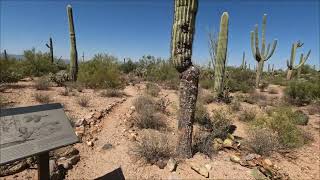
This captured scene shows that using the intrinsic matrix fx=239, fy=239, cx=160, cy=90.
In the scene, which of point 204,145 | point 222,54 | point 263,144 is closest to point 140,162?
point 204,145

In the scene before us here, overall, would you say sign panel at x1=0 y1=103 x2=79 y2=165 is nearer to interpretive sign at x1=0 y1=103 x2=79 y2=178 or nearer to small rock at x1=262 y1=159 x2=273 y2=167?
interpretive sign at x1=0 y1=103 x2=79 y2=178

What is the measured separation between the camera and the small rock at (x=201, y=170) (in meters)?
3.73

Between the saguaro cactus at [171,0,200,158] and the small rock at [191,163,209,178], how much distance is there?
48 centimetres

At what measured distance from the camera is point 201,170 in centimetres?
376

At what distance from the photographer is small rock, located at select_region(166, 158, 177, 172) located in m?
3.77

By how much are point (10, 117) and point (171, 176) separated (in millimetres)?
2324

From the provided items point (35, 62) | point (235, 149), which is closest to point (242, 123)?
point (235, 149)

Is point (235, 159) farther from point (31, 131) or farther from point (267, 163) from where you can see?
point (31, 131)

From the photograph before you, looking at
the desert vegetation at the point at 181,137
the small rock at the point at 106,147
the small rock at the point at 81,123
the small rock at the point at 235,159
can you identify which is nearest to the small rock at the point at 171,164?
the desert vegetation at the point at 181,137

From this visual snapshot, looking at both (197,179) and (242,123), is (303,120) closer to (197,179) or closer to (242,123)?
(242,123)

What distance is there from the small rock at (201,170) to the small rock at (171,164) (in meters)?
0.31

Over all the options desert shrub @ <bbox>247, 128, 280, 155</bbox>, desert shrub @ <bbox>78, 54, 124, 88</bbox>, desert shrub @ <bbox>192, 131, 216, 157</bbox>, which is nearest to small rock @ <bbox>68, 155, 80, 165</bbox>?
desert shrub @ <bbox>192, 131, 216, 157</bbox>

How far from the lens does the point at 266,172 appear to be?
3.84 meters

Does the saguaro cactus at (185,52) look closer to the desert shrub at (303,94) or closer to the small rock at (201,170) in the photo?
the small rock at (201,170)
